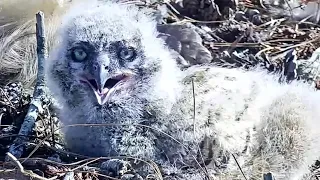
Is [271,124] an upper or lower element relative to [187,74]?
lower

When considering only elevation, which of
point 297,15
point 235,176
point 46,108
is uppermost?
point 297,15

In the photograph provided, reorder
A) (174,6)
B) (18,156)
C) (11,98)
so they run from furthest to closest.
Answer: (174,6) → (11,98) → (18,156)

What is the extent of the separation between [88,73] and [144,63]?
0.95 feet

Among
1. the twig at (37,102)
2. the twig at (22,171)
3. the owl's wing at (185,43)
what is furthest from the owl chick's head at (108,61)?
the owl's wing at (185,43)

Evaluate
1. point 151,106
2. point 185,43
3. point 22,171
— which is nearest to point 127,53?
point 151,106

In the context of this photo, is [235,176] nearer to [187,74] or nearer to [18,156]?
[187,74]

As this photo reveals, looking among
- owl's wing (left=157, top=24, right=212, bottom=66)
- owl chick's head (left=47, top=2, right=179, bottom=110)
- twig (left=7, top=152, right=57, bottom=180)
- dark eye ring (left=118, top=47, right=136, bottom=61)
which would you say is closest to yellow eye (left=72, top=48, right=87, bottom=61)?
owl chick's head (left=47, top=2, right=179, bottom=110)

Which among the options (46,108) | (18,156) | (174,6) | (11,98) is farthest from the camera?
(174,6)

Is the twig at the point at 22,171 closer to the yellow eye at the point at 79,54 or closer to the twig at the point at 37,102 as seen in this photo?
the twig at the point at 37,102

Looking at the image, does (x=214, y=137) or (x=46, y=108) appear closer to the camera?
(x=214, y=137)

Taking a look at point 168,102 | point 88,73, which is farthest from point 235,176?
point 88,73

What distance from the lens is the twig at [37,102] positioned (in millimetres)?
3902

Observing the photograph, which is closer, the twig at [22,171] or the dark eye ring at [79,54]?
the twig at [22,171]

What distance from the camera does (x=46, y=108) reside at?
4.26m
